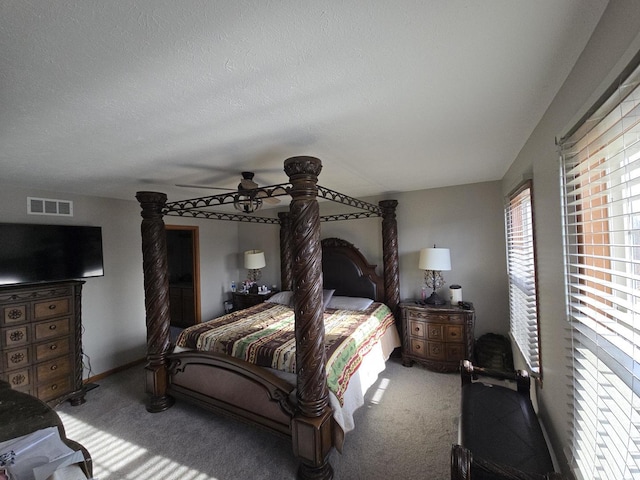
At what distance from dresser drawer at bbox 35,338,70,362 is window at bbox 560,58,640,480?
13.8ft

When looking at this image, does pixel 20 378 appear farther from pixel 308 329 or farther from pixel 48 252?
pixel 308 329

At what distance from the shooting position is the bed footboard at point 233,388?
6.72ft

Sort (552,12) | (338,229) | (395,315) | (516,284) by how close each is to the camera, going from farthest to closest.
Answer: (338,229), (395,315), (516,284), (552,12)

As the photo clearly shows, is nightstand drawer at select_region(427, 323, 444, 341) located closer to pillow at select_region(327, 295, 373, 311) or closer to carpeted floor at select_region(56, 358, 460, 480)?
carpeted floor at select_region(56, 358, 460, 480)

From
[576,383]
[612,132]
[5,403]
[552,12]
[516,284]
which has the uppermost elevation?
[552,12]

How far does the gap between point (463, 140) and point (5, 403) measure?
3.18 metres

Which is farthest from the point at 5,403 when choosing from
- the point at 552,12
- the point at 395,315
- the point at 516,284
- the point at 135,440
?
the point at 516,284

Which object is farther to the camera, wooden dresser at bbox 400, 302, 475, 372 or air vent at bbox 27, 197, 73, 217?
wooden dresser at bbox 400, 302, 475, 372

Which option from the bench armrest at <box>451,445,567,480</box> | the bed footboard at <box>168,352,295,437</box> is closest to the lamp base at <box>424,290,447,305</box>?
the bed footboard at <box>168,352,295,437</box>

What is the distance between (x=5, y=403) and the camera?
1354mm

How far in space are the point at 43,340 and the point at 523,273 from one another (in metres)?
4.71

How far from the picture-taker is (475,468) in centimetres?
108

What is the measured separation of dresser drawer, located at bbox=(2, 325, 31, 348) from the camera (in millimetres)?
2452

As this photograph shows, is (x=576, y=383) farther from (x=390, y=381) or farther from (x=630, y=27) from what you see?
(x=390, y=381)
